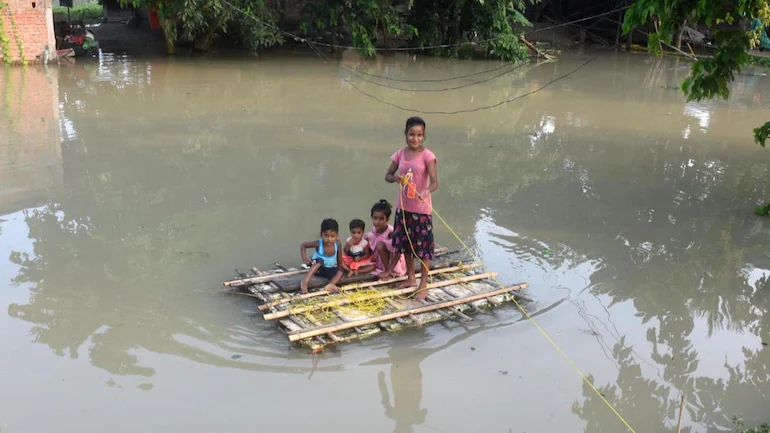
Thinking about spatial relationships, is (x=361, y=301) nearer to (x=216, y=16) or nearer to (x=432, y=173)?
(x=432, y=173)

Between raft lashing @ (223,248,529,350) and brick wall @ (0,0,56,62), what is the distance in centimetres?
1350

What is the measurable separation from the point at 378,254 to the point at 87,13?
80.9ft

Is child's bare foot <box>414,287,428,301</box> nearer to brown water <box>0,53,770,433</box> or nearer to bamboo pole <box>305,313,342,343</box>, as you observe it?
brown water <box>0,53,770,433</box>

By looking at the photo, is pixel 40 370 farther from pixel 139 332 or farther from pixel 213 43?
pixel 213 43

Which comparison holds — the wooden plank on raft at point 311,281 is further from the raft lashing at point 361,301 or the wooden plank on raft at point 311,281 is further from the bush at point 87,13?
the bush at point 87,13

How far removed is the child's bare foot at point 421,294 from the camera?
4984 mm

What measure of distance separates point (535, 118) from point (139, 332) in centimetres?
874

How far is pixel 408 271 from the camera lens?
16.8 feet

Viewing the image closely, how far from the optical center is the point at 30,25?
52.3 ft

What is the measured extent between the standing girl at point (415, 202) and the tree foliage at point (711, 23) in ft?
7.86

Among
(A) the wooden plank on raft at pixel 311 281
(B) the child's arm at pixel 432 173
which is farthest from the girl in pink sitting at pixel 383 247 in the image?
(B) the child's arm at pixel 432 173

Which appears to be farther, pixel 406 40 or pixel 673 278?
pixel 406 40

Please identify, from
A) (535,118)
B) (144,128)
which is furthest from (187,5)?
(535,118)

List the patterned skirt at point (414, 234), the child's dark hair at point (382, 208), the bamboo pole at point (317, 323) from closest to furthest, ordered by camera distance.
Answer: the bamboo pole at point (317, 323) → the patterned skirt at point (414, 234) → the child's dark hair at point (382, 208)
